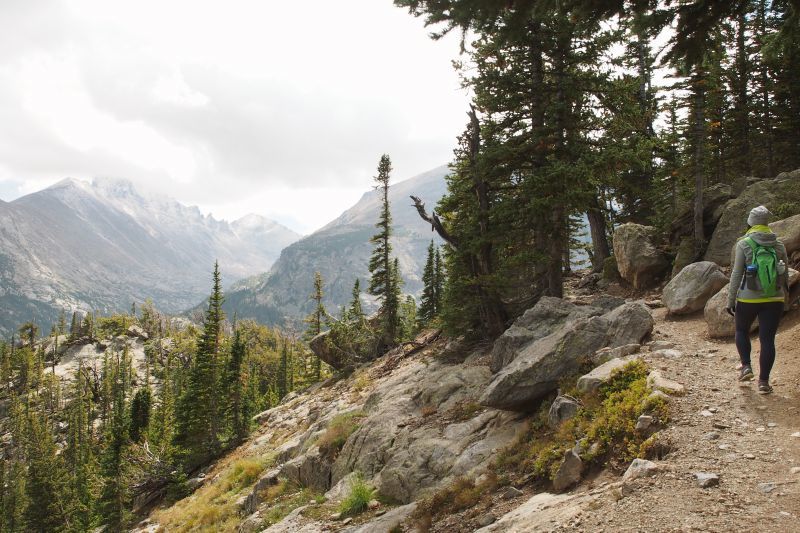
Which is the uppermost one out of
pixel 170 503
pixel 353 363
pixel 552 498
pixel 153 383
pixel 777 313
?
pixel 777 313

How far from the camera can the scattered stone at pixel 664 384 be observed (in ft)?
25.6

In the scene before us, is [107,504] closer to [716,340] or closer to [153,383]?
[716,340]

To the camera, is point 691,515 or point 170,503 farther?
point 170,503

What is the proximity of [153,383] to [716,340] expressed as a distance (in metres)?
136

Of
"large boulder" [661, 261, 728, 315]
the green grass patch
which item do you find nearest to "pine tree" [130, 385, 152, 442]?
the green grass patch

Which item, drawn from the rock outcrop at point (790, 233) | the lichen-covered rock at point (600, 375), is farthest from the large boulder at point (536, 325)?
the rock outcrop at point (790, 233)

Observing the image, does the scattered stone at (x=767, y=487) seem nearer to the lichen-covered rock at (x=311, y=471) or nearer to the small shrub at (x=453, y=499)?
the small shrub at (x=453, y=499)

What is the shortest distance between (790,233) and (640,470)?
1099cm

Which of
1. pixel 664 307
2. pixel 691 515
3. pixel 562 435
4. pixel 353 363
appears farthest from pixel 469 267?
pixel 353 363

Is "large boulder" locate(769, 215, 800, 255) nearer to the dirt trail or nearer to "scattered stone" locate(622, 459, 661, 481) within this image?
the dirt trail

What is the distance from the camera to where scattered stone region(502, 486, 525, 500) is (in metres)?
7.75

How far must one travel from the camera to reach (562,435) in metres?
8.20

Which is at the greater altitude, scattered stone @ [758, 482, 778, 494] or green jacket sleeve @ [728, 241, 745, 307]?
green jacket sleeve @ [728, 241, 745, 307]

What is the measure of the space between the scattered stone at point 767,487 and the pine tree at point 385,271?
35.8 meters
